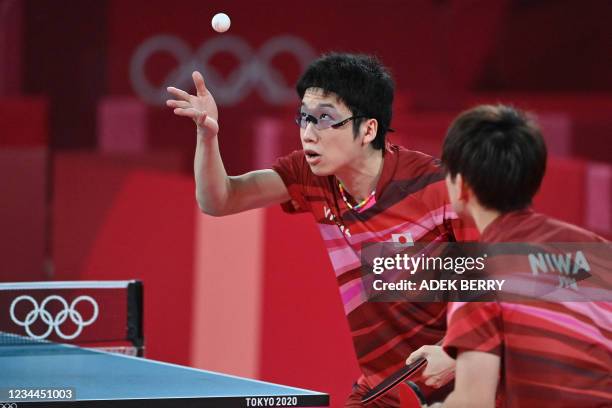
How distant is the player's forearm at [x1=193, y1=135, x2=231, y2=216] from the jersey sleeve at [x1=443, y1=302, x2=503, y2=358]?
1410 millimetres

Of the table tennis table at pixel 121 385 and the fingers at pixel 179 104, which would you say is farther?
the fingers at pixel 179 104

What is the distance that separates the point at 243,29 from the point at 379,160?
6.93m

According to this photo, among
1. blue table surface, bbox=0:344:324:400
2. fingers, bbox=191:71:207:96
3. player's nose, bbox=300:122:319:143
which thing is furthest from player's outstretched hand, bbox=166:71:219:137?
blue table surface, bbox=0:344:324:400

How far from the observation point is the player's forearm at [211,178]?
3.51 m

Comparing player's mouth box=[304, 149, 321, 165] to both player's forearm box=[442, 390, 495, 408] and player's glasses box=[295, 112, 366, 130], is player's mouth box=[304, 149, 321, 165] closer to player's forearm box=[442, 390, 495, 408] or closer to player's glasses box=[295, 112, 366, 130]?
player's glasses box=[295, 112, 366, 130]

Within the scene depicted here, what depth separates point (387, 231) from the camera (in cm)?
354

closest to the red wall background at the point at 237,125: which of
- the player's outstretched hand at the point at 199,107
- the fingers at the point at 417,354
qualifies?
the player's outstretched hand at the point at 199,107

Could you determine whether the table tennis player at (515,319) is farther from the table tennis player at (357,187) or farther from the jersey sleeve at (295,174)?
the jersey sleeve at (295,174)

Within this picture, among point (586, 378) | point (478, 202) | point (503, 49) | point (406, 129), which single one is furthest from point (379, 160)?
point (503, 49)

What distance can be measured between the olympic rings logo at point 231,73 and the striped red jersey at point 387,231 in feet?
21.4

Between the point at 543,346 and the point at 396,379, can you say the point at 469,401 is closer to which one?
the point at 543,346

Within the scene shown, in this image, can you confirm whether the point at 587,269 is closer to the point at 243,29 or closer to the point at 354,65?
the point at 354,65

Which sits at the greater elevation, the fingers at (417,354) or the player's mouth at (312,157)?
the player's mouth at (312,157)

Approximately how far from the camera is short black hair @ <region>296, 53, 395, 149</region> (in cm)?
355
